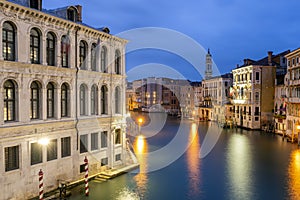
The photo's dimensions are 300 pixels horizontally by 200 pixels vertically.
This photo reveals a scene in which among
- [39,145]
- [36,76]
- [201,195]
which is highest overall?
[36,76]

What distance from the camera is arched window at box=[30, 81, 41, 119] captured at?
15.5m

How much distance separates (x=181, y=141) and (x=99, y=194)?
21998 millimetres

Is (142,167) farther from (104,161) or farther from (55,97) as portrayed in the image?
(55,97)

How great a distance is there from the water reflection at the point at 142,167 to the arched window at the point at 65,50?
8.43 meters

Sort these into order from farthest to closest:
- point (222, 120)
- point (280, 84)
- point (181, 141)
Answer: point (222, 120) < point (280, 84) < point (181, 141)

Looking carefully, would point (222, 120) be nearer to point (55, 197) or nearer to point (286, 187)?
point (286, 187)

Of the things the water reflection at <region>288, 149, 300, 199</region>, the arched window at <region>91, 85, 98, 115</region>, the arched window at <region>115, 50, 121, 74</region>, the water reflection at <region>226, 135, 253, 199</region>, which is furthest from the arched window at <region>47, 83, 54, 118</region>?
the water reflection at <region>288, 149, 300, 199</region>

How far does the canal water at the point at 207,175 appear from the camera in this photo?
1691cm

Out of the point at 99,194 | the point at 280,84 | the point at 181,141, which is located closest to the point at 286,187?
the point at 99,194

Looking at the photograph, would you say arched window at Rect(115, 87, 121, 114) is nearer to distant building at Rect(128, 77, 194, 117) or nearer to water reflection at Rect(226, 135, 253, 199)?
water reflection at Rect(226, 135, 253, 199)

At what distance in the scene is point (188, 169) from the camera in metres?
22.7

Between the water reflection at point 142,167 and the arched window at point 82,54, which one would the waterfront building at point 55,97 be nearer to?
the arched window at point 82,54

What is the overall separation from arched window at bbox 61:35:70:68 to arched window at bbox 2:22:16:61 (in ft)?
10.4

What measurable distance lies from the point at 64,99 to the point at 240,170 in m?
13.8
